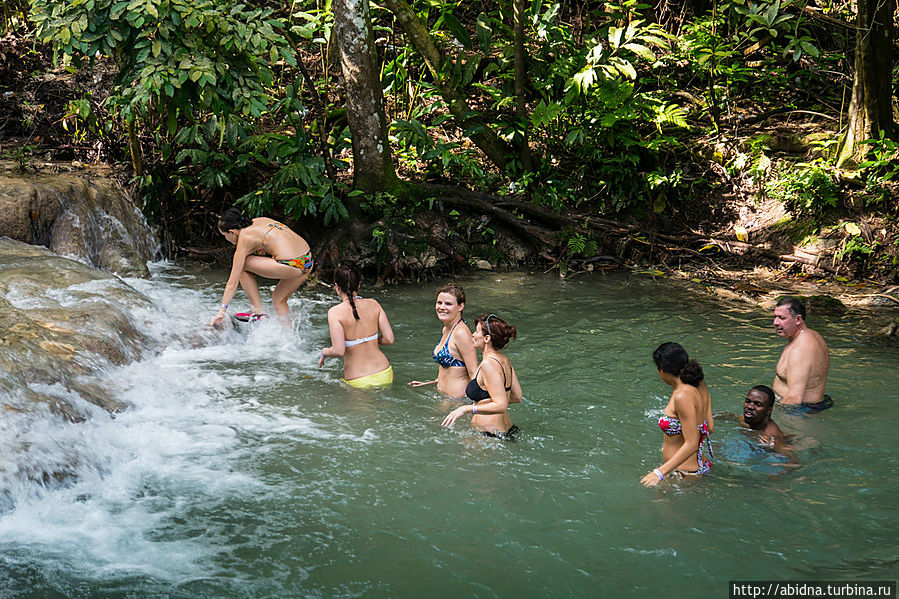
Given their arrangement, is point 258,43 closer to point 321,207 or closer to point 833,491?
point 321,207

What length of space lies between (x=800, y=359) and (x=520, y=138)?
22.6 feet

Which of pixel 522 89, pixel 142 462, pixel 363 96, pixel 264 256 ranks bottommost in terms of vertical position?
pixel 142 462

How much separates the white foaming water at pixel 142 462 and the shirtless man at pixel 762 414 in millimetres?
3082

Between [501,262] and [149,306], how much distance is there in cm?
539

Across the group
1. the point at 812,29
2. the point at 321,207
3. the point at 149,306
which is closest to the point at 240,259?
the point at 149,306

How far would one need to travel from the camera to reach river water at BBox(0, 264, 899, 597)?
402 centimetres

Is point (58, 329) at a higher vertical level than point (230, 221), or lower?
lower

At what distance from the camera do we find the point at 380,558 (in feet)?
13.7

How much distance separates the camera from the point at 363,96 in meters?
10.5

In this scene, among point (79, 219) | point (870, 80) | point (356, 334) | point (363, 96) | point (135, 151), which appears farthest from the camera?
point (135, 151)

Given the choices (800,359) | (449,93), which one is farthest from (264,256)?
(800,359)

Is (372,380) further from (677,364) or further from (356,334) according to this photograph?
(677,364)

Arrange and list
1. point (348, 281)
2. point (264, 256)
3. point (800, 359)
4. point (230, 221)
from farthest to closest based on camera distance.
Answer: point (264, 256) < point (230, 221) < point (348, 281) < point (800, 359)

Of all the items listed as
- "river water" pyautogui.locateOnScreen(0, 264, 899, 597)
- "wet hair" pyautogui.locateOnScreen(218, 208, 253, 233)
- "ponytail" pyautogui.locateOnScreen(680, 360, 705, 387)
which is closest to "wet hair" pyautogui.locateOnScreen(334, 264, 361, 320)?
"river water" pyautogui.locateOnScreen(0, 264, 899, 597)
